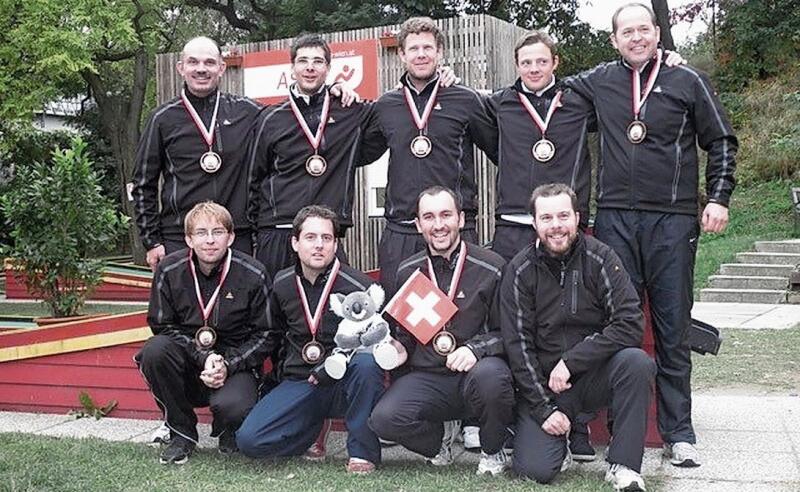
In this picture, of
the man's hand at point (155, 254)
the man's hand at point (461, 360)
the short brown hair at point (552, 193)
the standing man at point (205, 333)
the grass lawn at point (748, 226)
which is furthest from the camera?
the grass lawn at point (748, 226)

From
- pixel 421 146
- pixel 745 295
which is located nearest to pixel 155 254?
pixel 421 146

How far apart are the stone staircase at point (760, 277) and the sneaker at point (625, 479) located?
9007 millimetres

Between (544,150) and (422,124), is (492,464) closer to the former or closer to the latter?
(544,150)

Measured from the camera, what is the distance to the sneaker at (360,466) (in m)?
4.40

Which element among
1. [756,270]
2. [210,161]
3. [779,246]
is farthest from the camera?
[779,246]

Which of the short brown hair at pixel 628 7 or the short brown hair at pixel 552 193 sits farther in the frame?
the short brown hair at pixel 628 7

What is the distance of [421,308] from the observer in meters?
4.39

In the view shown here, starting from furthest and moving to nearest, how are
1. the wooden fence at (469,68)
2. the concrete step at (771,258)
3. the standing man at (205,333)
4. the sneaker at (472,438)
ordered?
the concrete step at (771,258) < the wooden fence at (469,68) < the sneaker at (472,438) < the standing man at (205,333)

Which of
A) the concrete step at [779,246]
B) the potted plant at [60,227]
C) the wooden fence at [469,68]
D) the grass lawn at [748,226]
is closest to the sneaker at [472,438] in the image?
the wooden fence at [469,68]

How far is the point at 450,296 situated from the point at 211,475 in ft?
4.64

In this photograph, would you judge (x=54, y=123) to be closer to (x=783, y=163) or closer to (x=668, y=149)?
(x=783, y=163)

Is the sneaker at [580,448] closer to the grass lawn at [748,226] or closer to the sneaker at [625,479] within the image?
the sneaker at [625,479]

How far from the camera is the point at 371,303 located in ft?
14.6

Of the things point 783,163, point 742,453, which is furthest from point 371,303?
point 783,163
